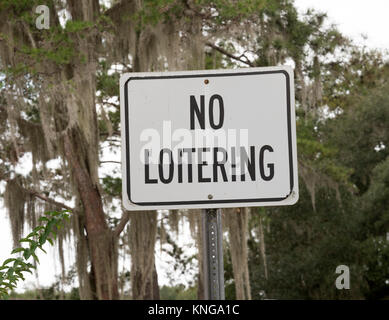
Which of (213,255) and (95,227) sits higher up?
(213,255)

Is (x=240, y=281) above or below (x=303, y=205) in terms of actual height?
below

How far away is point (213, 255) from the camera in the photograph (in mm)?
1838

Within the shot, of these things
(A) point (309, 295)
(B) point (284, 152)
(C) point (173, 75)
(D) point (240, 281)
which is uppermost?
(C) point (173, 75)

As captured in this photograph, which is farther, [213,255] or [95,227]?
[95,227]

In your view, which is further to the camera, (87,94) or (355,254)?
(355,254)

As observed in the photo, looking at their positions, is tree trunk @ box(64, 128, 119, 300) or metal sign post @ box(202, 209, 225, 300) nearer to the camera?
metal sign post @ box(202, 209, 225, 300)

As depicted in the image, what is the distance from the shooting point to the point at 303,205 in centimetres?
1744

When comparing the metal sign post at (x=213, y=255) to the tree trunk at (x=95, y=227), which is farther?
the tree trunk at (x=95, y=227)

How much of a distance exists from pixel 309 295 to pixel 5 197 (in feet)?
32.2

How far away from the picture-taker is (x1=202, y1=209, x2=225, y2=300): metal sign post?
1818mm

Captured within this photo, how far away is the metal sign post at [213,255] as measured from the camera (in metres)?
1.82
